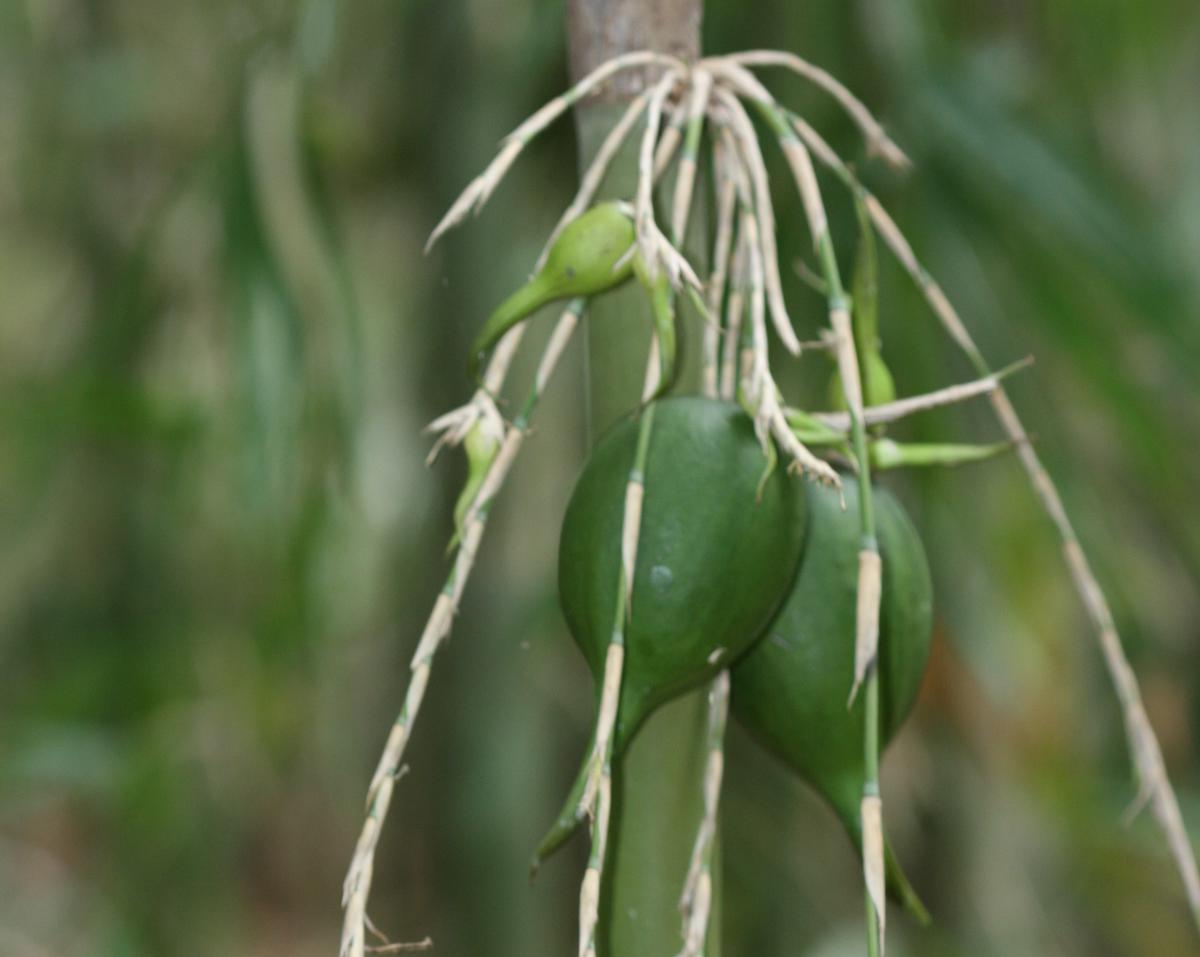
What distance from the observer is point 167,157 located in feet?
4.01

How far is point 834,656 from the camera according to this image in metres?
0.36

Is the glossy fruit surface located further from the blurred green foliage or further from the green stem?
the blurred green foliage

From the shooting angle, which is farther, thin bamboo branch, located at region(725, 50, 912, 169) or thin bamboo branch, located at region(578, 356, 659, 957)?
thin bamboo branch, located at region(725, 50, 912, 169)

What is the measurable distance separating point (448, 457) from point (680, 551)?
0.61 m


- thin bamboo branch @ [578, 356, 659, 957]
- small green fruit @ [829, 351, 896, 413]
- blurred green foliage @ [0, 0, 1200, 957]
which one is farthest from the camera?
blurred green foliage @ [0, 0, 1200, 957]

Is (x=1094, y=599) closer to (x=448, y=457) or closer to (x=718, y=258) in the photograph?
(x=718, y=258)

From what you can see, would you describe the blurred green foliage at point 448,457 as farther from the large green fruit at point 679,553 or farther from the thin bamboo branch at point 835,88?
the large green fruit at point 679,553

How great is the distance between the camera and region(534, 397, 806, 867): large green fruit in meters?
0.34

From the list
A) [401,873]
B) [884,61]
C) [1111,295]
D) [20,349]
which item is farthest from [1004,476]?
[20,349]

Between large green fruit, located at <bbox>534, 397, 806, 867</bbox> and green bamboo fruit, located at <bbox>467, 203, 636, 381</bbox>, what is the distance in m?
0.03

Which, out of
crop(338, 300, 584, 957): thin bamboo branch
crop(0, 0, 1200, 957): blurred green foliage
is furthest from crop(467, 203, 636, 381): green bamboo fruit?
crop(0, 0, 1200, 957): blurred green foliage

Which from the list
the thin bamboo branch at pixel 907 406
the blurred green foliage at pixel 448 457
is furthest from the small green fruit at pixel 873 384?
the blurred green foliage at pixel 448 457

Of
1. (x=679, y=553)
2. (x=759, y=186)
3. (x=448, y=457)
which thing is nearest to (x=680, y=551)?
(x=679, y=553)

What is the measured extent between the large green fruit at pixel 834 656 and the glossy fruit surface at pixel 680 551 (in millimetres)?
27
